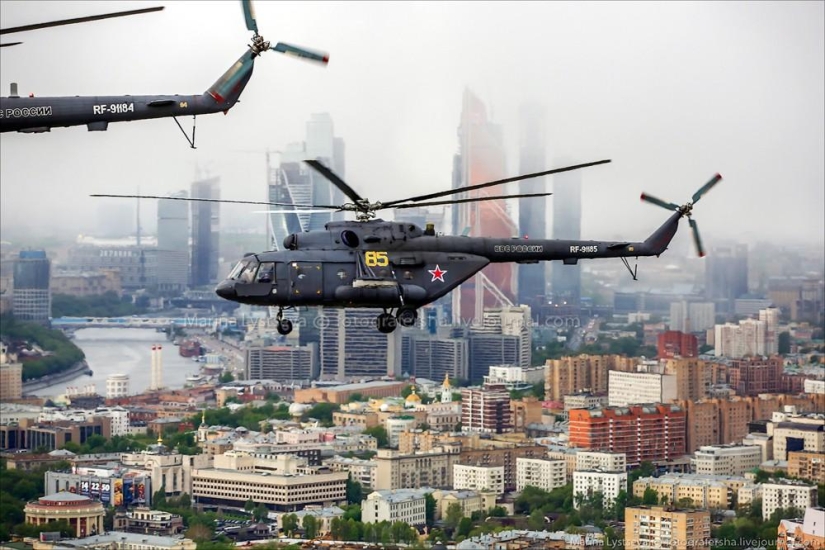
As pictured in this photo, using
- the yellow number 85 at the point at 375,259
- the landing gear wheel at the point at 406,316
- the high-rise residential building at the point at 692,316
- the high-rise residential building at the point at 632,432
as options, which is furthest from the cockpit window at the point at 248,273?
the high-rise residential building at the point at 692,316

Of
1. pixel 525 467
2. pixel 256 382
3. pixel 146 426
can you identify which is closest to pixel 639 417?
pixel 525 467

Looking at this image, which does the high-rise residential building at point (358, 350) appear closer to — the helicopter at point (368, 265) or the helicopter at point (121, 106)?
the helicopter at point (368, 265)

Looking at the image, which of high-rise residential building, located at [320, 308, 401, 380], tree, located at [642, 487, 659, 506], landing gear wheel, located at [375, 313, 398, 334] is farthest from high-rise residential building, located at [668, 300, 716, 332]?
landing gear wheel, located at [375, 313, 398, 334]

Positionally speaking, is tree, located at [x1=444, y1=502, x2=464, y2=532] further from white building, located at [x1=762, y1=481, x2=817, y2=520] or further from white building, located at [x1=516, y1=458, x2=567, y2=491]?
white building, located at [x1=762, y1=481, x2=817, y2=520]

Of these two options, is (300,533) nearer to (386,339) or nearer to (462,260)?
(462,260)

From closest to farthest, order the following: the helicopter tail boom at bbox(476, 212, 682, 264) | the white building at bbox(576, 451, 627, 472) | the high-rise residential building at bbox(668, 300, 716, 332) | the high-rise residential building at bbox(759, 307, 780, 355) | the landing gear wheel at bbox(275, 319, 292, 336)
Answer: the landing gear wheel at bbox(275, 319, 292, 336) → the helicopter tail boom at bbox(476, 212, 682, 264) → the white building at bbox(576, 451, 627, 472) → the high-rise residential building at bbox(759, 307, 780, 355) → the high-rise residential building at bbox(668, 300, 716, 332)

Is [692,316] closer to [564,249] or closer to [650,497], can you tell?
[650,497]
